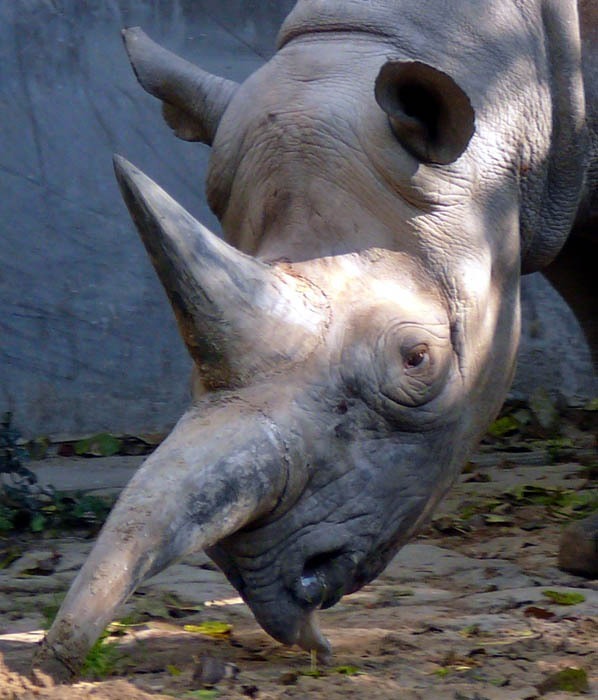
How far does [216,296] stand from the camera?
294cm

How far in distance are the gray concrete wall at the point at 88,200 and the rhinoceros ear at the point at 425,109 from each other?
3659mm

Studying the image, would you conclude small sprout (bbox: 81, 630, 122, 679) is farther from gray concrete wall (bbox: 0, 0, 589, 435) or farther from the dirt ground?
gray concrete wall (bbox: 0, 0, 589, 435)

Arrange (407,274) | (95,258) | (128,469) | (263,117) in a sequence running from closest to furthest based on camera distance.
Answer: (407,274) → (263,117) → (128,469) → (95,258)

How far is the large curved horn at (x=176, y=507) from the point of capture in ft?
8.43

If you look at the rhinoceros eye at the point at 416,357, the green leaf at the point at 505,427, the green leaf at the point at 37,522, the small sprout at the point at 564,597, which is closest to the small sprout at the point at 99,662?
the rhinoceros eye at the point at 416,357

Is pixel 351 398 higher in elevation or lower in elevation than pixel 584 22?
lower

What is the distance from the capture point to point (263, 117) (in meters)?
3.43

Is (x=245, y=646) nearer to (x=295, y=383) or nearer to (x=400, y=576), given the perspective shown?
(x=295, y=383)

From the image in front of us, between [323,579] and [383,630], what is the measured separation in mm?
523

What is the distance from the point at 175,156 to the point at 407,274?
3.81 metres

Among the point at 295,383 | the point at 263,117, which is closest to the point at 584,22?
the point at 263,117

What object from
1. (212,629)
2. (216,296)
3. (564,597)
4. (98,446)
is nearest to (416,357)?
(216,296)

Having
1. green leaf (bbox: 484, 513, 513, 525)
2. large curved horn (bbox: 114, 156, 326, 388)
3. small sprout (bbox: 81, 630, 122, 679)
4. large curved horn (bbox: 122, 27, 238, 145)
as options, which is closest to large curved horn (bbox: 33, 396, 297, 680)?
large curved horn (bbox: 114, 156, 326, 388)

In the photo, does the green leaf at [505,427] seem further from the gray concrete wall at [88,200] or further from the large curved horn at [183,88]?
the large curved horn at [183,88]
